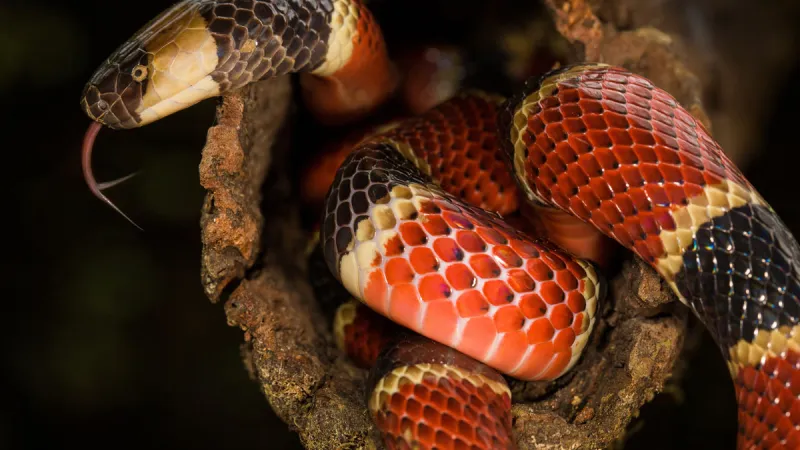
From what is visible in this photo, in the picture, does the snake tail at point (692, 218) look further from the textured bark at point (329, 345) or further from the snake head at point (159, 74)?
the snake head at point (159, 74)

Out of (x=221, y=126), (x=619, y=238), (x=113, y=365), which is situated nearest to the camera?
(x=619, y=238)

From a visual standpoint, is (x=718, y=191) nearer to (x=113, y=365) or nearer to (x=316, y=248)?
(x=316, y=248)

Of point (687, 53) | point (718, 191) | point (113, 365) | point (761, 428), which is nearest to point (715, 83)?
point (687, 53)

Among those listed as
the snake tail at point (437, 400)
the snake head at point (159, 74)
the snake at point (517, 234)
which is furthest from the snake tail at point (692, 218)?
the snake head at point (159, 74)

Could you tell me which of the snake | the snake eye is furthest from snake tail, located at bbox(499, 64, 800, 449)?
the snake eye

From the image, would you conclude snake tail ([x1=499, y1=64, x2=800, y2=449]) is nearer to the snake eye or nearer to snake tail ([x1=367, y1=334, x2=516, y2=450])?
snake tail ([x1=367, y1=334, x2=516, y2=450])

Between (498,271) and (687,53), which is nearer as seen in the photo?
(498,271)

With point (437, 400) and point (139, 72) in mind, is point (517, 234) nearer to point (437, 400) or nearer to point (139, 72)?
point (437, 400)
